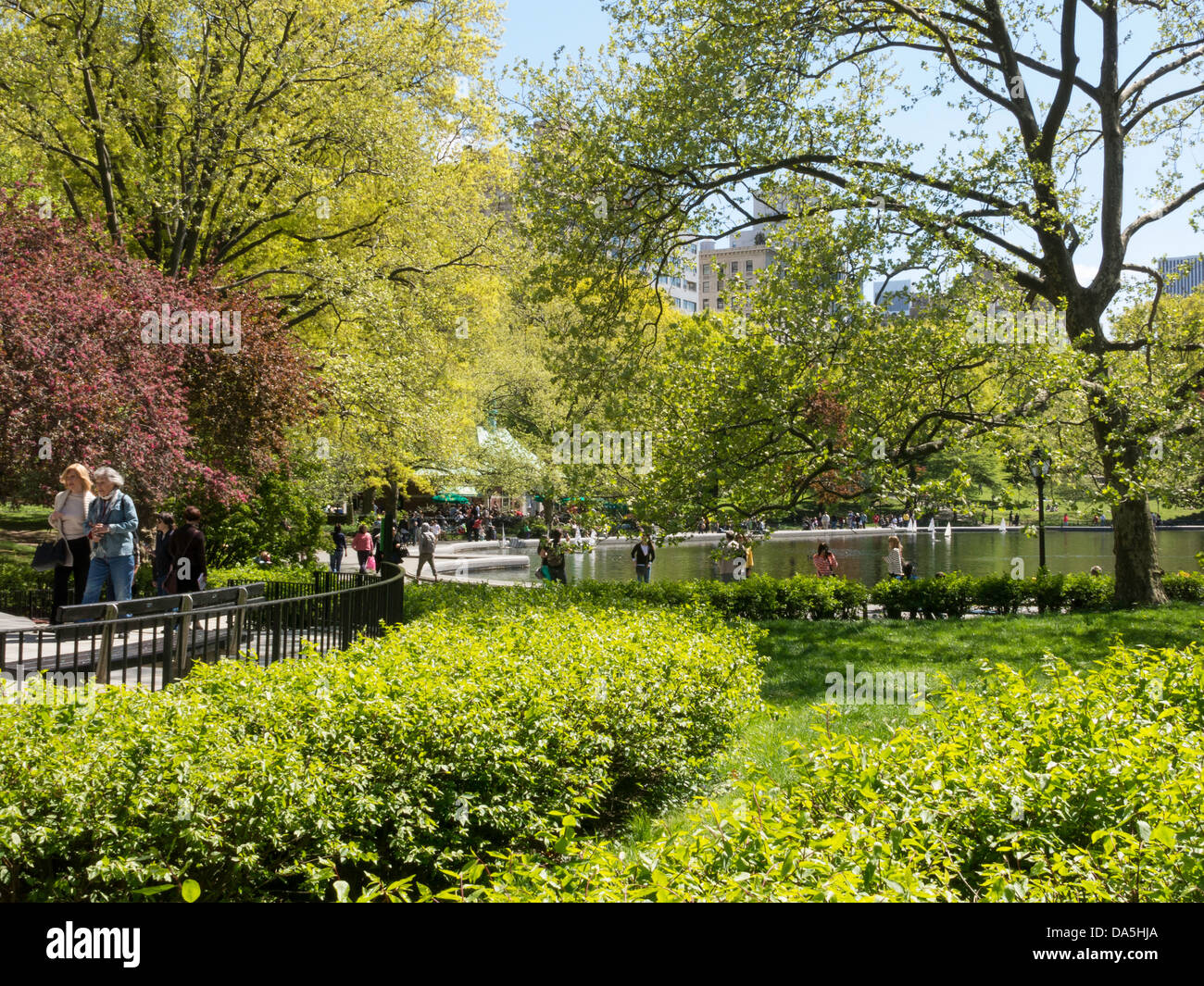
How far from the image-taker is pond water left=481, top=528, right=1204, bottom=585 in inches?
1233

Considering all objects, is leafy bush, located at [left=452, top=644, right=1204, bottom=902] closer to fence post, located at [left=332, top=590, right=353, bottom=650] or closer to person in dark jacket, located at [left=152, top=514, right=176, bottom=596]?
fence post, located at [left=332, top=590, right=353, bottom=650]

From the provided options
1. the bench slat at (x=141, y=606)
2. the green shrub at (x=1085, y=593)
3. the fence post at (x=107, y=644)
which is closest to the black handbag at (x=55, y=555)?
the bench slat at (x=141, y=606)

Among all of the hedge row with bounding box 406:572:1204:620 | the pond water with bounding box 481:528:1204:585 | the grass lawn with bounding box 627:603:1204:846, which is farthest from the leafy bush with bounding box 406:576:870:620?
the pond water with bounding box 481:528:1204:585

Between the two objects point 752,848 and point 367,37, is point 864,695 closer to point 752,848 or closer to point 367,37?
point 752,848

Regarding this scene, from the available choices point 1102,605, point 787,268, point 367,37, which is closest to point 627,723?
point 787,268

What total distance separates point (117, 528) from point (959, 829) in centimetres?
917

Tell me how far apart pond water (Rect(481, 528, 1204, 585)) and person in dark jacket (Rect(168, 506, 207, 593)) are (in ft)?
38.9

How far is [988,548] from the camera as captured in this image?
44.9 m

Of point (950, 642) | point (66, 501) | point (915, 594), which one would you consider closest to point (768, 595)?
point (915, 594)

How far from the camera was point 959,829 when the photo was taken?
367 centimetres

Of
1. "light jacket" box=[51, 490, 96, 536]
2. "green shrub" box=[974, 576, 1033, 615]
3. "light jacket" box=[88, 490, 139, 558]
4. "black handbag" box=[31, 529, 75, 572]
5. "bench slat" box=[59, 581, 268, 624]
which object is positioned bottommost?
"green shrub" box=[974, 576, 1033, 615]

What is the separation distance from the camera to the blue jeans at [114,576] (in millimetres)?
9828
